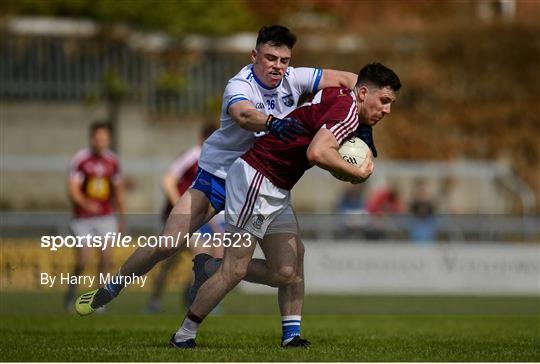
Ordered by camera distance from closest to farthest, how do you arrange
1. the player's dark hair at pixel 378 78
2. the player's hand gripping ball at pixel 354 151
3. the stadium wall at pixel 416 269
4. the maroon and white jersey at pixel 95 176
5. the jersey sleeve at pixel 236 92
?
the player's hand gripping ball at pixel 354 151 → the player's dark hair at pixel 378 78 → the jersey sleeve at pixel 236 92 → the maroon and white jersey at pixel 95 176 → the stadium wall at pixel 416 269

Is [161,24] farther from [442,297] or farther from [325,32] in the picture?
[442,297]

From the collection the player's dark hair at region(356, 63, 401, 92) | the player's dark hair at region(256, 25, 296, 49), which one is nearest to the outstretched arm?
the player's dark hair at region(256, 25, 296, 49)

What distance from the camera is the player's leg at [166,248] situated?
34.8 feet

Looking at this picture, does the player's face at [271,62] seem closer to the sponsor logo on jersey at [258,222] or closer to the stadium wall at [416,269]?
the sponsor logo on jersey at [258,222]

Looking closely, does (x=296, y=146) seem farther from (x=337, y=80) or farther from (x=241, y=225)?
(x=337, y=80)

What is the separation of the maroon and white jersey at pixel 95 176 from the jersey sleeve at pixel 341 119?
25.5ft

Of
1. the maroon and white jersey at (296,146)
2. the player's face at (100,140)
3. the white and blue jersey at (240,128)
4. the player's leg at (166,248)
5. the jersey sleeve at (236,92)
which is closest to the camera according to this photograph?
the maroon and white jersey at (296,146)

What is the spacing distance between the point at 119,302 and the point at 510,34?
16.9 metres

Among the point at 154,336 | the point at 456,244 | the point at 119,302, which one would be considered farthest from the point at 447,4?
the point at 154,336

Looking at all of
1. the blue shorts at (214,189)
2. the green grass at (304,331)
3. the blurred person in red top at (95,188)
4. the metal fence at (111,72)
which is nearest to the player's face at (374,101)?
the blue shorts at (214,189)

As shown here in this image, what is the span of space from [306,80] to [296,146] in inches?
41.6

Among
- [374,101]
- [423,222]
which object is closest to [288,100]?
[374,101]

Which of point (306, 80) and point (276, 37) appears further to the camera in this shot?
point (306, 80)

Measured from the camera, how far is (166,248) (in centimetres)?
1066
